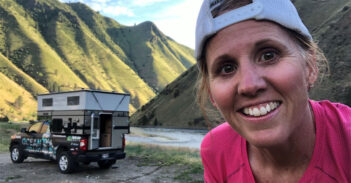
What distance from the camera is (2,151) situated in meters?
17.2

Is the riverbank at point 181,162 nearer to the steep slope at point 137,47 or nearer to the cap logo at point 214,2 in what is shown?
the cap logo at point 214,2

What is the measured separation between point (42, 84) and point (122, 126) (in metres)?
83.6

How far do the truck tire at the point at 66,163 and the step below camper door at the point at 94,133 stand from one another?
780 millimetres

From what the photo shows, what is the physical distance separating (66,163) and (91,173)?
948mm

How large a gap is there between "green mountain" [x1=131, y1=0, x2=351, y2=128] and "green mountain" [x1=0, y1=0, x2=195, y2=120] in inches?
1160

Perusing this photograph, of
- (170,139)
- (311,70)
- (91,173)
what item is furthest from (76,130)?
(170,139)

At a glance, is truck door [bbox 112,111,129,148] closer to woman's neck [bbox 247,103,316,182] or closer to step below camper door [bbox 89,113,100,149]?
step below camper door [bbox 89,113,100,149]

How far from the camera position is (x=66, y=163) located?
10078 millimetres

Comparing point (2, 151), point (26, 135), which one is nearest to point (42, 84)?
point (2, 151)

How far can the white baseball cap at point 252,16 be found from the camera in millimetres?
1134

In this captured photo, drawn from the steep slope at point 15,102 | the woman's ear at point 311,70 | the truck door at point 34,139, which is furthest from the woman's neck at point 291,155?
the steep slope at point 15,102

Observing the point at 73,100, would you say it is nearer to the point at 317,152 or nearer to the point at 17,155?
the point at 17,155

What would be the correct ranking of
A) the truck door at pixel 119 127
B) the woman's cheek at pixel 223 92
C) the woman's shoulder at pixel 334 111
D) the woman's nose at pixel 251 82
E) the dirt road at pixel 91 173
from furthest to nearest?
1. the truck door at pixel 119 127
2. the dirt road at pixel 91 173
3. the woman's shoulder at pixel 334 111
4. the woman's cheek at pixel 223 92
5. the woman's nose at pixel 251 82

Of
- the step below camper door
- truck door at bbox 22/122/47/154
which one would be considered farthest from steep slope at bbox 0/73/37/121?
the step below camper door
